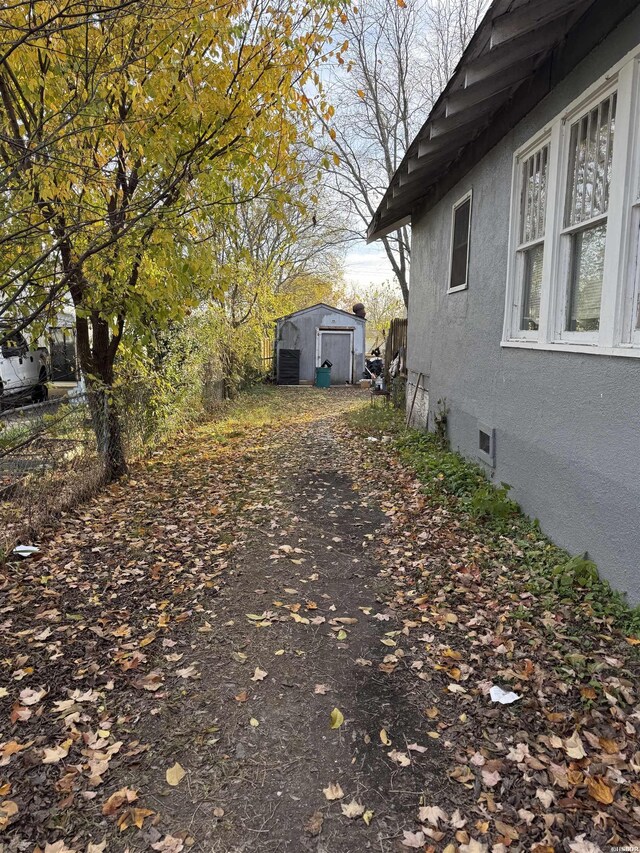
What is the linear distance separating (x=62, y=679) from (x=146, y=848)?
1.33 m

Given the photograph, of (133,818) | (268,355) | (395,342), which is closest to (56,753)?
(133,818)

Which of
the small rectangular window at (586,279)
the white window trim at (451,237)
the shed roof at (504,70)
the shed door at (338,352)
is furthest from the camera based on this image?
the shed door at (338,352)

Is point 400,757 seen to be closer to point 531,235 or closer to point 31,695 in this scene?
point 31,695

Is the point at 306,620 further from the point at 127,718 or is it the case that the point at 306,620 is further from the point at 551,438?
the point at 551,438

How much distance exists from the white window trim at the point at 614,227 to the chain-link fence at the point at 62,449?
167 inches

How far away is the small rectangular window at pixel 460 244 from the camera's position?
691 centimetres

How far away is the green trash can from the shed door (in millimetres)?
763

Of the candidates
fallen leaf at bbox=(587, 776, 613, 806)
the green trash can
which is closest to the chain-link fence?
fallen leaf at bbox=(587, 776, 613, 806)

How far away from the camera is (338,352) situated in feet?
74.3

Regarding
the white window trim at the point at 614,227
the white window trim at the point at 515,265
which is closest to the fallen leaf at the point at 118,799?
the white window trim at the point at 614,227

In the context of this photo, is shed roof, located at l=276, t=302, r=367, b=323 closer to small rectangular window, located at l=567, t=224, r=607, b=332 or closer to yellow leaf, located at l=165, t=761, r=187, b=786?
small rectangular window, located at l=567, t=224, r=607, b=332

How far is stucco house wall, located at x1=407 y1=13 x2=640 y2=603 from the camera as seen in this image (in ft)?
10.6

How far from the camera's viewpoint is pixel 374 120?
53.8 ft

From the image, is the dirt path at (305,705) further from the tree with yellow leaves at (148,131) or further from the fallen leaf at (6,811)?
the tree with yellow leaves at (148,131)
